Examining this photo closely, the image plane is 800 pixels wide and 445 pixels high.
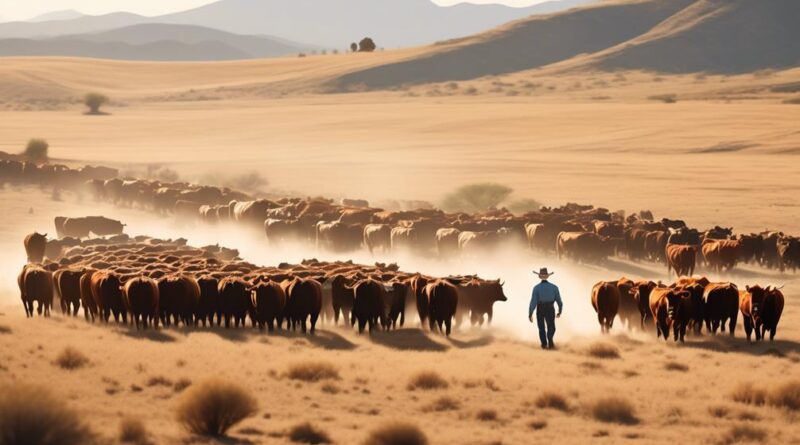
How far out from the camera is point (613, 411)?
1722 cm

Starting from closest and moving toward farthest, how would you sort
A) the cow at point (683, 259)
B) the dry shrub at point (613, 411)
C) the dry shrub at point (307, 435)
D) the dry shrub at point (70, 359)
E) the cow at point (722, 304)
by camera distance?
the dry shrub at point (307, 435), the dry shrub at point (613, 411), the dry shrub at point (70, 359), the cow at point (722, 304), the cow at point (683, 259)

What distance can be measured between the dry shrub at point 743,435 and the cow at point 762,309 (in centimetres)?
756

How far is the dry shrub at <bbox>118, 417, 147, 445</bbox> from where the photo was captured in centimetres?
1478

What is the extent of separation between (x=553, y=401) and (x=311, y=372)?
164 inches

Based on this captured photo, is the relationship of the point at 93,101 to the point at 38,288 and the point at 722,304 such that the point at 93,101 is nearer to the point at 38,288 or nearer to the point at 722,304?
the point at 38,288

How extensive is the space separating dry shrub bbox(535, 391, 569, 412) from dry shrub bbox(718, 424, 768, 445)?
8.73 feet

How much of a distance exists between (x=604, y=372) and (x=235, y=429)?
24.9 feet

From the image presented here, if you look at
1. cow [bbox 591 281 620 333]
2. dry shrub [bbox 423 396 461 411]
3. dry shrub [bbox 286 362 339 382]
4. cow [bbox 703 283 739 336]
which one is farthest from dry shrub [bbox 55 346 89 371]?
cow [bbox 703 283 739 336]

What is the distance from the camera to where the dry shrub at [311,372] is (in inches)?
766

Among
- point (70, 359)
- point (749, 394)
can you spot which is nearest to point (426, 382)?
point (749, 394)

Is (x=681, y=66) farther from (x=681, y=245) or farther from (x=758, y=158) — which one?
(x=681, y=245)

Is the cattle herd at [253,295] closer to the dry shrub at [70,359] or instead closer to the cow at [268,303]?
the cow at [268,303]

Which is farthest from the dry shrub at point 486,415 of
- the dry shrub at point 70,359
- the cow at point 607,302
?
the cow at point 607,302

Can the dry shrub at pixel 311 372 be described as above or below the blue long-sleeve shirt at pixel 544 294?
below
